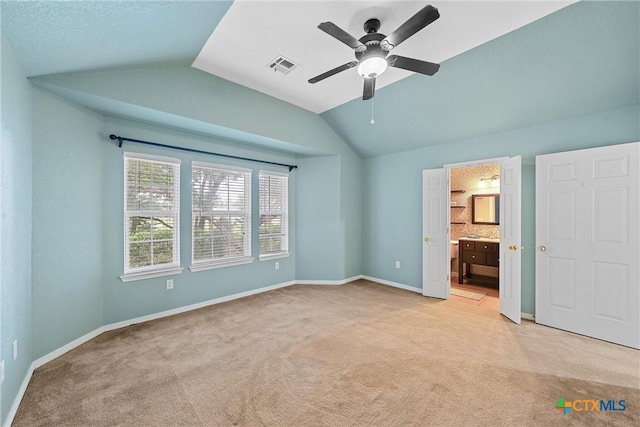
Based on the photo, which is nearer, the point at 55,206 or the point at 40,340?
the point at 40,340

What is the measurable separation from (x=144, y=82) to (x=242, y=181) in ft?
6.12

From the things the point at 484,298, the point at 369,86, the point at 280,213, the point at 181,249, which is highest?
the point at 369,86

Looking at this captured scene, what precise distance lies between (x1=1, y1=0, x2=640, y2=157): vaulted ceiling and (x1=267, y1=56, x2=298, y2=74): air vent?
80 mm

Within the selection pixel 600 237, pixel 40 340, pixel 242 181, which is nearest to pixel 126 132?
pixel 242 181

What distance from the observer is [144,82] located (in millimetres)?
2764

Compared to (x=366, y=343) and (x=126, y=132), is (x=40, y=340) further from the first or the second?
(x=366, y=343)

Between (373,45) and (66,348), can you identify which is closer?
(373,45)

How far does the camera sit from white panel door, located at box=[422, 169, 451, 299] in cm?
416

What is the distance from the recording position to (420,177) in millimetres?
4570

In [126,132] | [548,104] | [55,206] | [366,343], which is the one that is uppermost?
[548,104]

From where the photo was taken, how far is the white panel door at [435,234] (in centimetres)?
416

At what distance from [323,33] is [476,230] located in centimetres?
499

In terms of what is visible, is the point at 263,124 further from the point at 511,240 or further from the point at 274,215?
the point at 511,240

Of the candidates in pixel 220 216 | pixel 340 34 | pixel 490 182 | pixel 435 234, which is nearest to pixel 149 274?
pixel 220 216
